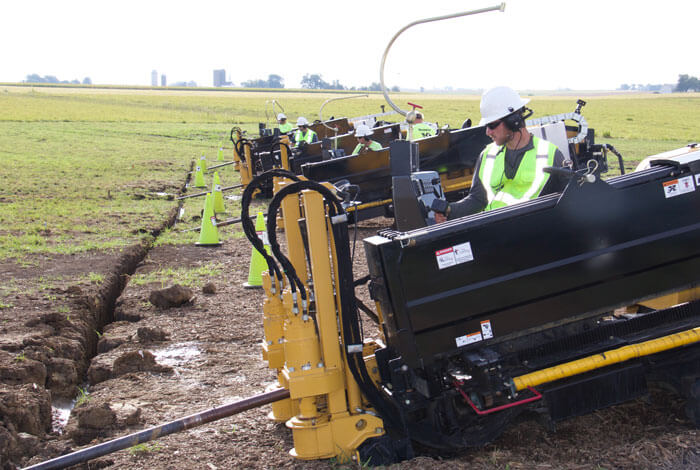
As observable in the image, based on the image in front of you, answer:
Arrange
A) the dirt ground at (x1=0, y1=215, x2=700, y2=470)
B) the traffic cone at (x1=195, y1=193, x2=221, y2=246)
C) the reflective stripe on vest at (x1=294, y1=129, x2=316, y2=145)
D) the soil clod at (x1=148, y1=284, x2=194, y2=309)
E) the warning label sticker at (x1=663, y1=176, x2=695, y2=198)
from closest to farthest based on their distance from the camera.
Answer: the warning label sticker at (x1=663, y1=176, x2=695, y2=198) < the dirt ground at (x1=0, y1=215, x2=700, y2=470) < the soil clod at (x1=148, y1=284, x2=194, y2=309) < the traffic cone at (x1=195, y1=193, x2=221, y2=246) < the reflective stripe on vest at (x1=294, y1=129, x2=316, y2=145)

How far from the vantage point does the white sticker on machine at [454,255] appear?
346 centimetres

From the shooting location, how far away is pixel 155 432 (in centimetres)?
375

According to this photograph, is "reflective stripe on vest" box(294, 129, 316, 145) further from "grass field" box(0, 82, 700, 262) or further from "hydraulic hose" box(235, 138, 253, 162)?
"grass field" box(0, 82, 700, 262)

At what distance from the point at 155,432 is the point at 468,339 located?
1741 millimetres

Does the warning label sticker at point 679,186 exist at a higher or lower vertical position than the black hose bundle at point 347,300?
higher

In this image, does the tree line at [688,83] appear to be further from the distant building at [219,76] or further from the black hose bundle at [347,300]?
the black hose bundle at [347,300]

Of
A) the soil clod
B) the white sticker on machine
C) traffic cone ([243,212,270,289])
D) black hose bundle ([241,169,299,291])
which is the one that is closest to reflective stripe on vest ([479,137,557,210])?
the white sticker on machine

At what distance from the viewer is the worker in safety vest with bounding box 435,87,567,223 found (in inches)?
170

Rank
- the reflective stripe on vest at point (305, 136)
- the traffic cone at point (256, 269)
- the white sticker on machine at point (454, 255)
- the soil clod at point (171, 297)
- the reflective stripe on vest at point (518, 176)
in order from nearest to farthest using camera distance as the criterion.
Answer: the white sticker on machine at point (454, 255), the reflective stripe on vest at point (518, 176), the soil clod at point (171, 297), the traffic cone at point (256, 269), the reflective stripe on vest at point (305, 136)

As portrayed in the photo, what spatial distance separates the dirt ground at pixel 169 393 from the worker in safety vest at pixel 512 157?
1.43 meters

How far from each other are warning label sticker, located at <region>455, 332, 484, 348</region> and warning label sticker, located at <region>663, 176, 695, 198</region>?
1.28m

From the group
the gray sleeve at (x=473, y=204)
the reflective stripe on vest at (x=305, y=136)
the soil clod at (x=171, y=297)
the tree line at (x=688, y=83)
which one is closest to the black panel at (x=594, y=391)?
the gray sleeve at (x=473, y=204)

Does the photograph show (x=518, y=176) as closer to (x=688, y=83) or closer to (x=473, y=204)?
(x=473, y=204)

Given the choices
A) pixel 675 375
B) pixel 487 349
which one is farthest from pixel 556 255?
pixel 675 375
